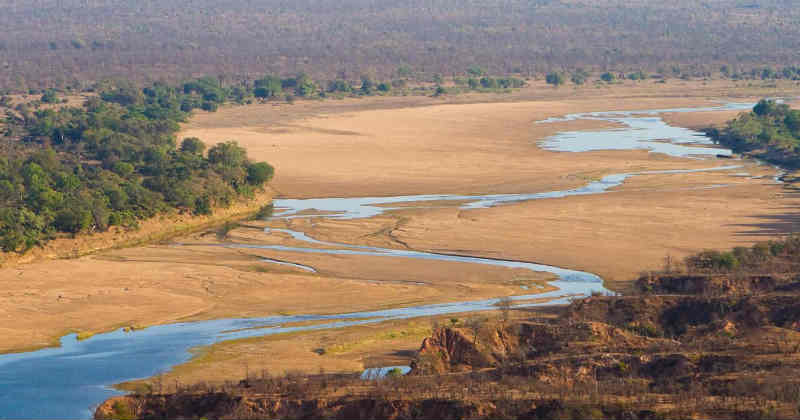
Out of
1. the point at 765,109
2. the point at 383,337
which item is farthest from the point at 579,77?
the point at 383,337

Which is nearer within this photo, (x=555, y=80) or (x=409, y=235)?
(x=409, y=235)

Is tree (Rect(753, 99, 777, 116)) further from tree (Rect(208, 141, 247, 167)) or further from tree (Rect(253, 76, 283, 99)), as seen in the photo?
tree (Rect(253, 76, 283, 99))

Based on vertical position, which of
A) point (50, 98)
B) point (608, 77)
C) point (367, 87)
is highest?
point (50, 98)

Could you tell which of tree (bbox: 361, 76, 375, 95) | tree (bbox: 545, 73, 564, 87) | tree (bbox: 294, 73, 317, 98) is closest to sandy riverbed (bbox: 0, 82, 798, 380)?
tree (bbox: 294, 73, 317, 98)

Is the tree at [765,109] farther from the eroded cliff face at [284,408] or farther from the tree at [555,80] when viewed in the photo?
the eroded cliff face at [284,408]

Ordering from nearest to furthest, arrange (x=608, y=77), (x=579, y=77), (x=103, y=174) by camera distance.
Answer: (x=103, y=174), (x=608, y=77), (x=579, y=77)

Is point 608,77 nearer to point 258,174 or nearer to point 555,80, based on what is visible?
point 555,80

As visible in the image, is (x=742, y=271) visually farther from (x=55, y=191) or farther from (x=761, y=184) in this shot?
(x=55, y=191)
